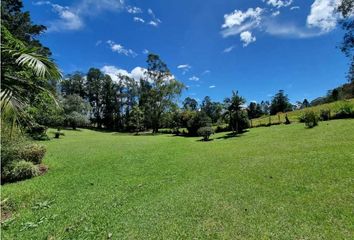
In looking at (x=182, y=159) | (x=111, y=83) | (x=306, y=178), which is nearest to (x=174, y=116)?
(x=111, y=83)

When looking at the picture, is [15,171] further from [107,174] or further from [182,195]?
[182,195]

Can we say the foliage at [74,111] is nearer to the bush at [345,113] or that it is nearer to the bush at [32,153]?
the bush at [32,153]

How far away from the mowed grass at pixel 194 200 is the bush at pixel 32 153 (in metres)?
0.96

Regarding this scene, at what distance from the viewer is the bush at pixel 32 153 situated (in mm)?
12521

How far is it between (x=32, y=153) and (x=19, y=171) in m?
1.70

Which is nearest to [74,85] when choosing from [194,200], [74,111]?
[74,111]

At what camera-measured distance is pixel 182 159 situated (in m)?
15.2

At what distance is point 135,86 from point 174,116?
71.8 feet

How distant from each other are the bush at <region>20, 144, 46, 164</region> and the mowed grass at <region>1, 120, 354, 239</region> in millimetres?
958

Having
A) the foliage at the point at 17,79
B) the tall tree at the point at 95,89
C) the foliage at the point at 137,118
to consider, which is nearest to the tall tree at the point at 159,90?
the foliage at the point at 137,118

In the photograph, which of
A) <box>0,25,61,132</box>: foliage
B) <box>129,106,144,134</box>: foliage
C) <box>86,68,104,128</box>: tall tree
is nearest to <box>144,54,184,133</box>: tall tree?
<box>129,106,144,134</box>: foliage

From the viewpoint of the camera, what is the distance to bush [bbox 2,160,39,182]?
36.4ft

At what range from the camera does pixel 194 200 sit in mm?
→ 7738

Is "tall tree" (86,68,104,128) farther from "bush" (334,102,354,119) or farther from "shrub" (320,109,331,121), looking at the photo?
"bush" (334,102,354,119)
